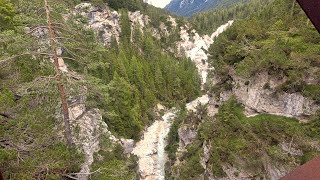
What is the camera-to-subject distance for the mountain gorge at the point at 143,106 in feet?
28.0

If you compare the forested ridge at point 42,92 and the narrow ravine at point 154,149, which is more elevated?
the forested ridge at point 42,92

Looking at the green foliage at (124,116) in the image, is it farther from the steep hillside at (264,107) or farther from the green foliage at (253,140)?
the green foliage at (253,140)

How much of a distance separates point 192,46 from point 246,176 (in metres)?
73.4

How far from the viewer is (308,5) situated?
93 cm

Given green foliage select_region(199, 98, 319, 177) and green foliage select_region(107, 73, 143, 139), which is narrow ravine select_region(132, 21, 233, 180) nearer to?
green foliage select_region(107, 73, 143, 139)

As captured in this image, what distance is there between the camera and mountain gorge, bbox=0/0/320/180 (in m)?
8.54

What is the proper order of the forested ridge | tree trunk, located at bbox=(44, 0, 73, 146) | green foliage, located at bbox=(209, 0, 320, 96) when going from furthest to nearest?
1. green foliage, located at bbox=(209, 0, 320, 96)
2. tree trunk, located at bbox=(44, 0, 73, 146)
3. the forested ridge

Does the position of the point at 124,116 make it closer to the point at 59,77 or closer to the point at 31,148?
the point at 59,77

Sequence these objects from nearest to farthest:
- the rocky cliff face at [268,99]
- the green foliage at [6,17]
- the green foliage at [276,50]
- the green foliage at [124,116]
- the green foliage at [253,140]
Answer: the green foliage at [6,17] → the green foliage at [253,140] → the rocky cliff face at [268,99] → the green foliage at [276,50] → the green foliage at [124,116]

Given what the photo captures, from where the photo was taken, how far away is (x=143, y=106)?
46.4 m

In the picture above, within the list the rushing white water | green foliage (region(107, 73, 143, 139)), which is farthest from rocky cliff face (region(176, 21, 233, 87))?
green foliage (region(107, 73, 143, 139))

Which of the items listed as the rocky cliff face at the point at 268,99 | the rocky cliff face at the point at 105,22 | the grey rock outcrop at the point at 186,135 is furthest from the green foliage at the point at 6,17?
the rocky cliff face at the point at 105,22

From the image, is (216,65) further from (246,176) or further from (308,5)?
(308,5)

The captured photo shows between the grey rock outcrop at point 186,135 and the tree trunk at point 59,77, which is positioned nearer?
the tree trunk at point 59,77
